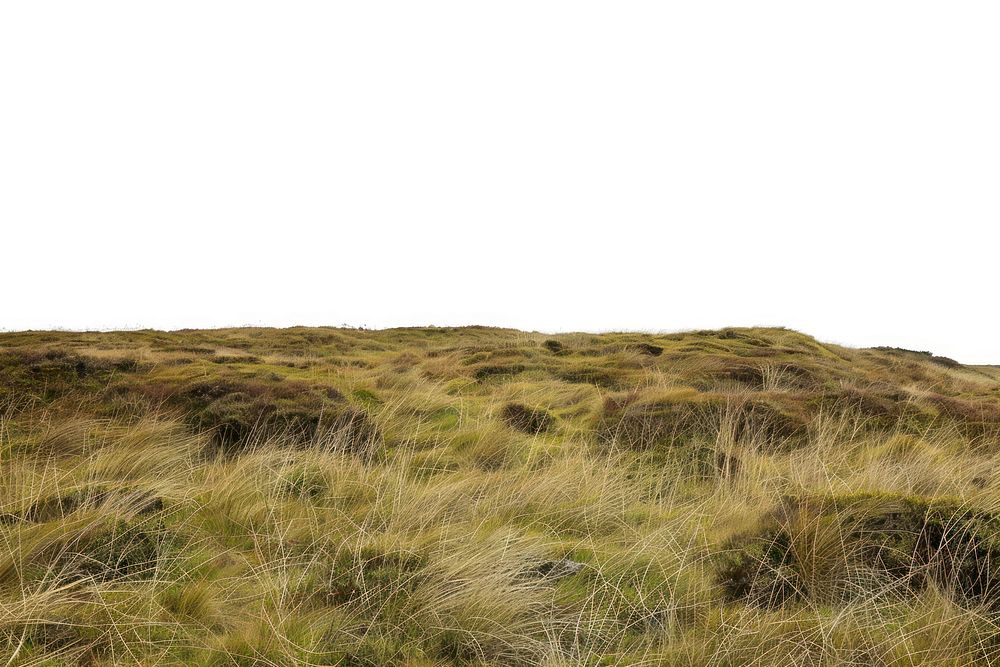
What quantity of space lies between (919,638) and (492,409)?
6.54 m

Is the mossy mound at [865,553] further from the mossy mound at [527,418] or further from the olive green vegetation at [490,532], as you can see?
the mossy mound at [527,418]

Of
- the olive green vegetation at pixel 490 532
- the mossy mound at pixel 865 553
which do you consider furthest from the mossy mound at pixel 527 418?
the mossy mound at pixel 865 553

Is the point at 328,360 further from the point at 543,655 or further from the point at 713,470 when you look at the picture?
the point at 543,655

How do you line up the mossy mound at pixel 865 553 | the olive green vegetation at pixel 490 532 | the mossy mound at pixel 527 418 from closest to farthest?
the olive green vegetation at pixel 490 532 < the mossy mound at pixel 865 553 < the mossy mound at pixel 527 418

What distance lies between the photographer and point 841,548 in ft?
11.9

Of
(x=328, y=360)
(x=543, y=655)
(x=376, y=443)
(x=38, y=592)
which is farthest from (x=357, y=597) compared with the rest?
(x=328, y=360)

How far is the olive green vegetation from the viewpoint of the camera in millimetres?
2848

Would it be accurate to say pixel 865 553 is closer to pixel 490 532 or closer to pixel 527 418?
pixel 490 532

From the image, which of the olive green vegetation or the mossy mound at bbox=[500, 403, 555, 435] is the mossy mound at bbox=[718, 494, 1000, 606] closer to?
the olive green vegetation

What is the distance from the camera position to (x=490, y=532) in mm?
4223

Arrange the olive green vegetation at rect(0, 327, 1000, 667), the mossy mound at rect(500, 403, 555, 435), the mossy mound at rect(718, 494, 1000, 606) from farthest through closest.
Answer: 1. the mossy mound at rect(500, 403, 555, 435)
2. the mossy mound at rect(718, 494, 1000, 606)
3. the olive green vegetation at rect(0, 327, 1000, 667)

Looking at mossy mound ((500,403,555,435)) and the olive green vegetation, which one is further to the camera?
mossy mound ((500,403,555,435))

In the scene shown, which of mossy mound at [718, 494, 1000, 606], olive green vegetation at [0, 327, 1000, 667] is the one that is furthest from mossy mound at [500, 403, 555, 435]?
mossy mound at [718, 494, 1000, 606]

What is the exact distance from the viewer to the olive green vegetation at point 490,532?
2.85m
